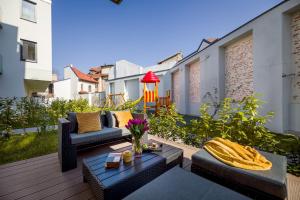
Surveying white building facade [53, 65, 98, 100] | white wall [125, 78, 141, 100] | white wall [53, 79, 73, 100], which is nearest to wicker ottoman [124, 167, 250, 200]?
white wall [125, 78, 141, 100]

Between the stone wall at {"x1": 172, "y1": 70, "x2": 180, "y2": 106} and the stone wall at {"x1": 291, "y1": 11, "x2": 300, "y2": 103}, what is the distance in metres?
6.85

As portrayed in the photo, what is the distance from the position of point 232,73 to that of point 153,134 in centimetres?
426

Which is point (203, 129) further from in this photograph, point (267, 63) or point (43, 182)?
point (267, 63)

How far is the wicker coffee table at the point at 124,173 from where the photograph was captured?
1391 mm

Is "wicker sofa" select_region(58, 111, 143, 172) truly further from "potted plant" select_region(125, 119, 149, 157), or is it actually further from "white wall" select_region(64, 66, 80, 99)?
"white wall" select_region(64, 66, 80, 99)

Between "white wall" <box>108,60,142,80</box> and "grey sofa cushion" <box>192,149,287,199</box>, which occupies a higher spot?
"white wall" <box>108,60,142,80</box>

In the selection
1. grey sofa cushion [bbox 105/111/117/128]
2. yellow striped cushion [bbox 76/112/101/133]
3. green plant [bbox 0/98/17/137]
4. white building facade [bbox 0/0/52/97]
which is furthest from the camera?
white building facade [bbox 0/0/52/97]

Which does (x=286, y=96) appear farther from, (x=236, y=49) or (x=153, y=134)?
(x=153, y=134)

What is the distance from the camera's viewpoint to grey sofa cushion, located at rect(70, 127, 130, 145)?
266cm

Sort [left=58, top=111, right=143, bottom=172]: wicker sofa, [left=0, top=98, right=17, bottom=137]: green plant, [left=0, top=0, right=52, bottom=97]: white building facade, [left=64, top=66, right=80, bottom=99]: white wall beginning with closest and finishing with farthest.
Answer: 1. [left=58, top=111, right=143, bottom=172]: wicker sofa
2. [left=0, top=98, right=17, bottom=137]: green plant
3. [left=0, top=0, right=52, bottom=97]: white building facade
4. [left=64, top=66, right=80, bottom=99]: white wall

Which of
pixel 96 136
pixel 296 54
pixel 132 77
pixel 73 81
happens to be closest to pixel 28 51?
pixel 132 77

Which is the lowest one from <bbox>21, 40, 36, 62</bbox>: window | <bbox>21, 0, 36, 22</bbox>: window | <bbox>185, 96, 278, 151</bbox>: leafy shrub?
<bbox>185, 96, 278, 151</bbox>: leafy shrub

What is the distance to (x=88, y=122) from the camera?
3117 millimetres

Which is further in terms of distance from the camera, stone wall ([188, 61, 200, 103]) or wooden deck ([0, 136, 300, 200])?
stone wall ([188, 61, 200, 103])
